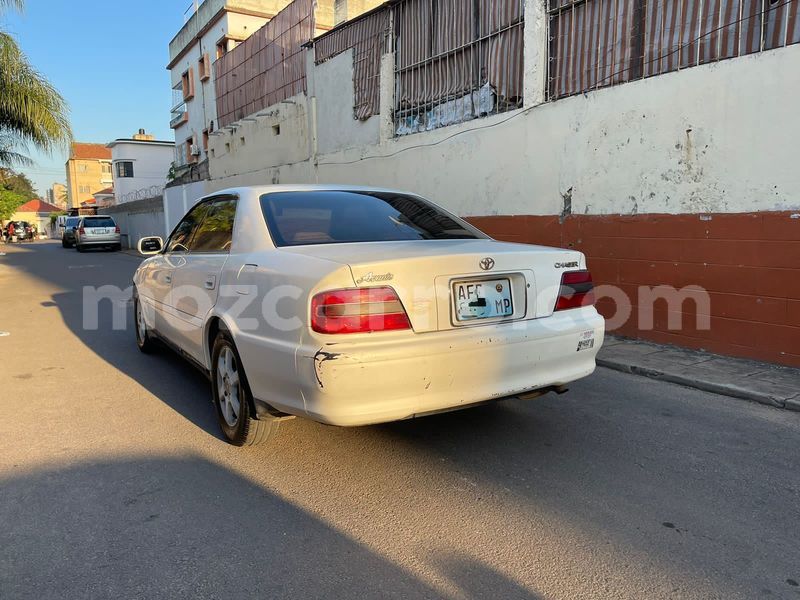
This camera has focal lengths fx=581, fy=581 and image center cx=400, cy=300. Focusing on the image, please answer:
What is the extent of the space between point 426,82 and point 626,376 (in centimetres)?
674

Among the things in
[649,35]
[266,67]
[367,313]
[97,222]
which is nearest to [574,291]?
[367,313]

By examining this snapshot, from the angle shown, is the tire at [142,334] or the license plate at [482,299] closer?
the license plate at [482,299]

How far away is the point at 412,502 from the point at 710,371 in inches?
142

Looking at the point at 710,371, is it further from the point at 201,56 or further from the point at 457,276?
the point at 201,56

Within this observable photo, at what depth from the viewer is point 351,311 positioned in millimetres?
2781

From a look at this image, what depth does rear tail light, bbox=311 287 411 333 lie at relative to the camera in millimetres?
2771

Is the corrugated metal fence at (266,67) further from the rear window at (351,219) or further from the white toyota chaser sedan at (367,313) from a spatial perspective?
the white toyota chaser sedan at (367,313)

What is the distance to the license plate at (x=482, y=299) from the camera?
3029mm

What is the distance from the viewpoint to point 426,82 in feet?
33.2

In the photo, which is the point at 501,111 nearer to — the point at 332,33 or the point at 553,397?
the point at 553,397

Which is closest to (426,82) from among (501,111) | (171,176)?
(501,111)

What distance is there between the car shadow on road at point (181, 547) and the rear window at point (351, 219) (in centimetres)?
147

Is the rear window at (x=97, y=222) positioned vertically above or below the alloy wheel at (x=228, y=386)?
above

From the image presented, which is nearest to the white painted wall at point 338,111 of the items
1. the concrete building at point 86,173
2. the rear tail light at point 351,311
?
the rear tail light at point 351,311
